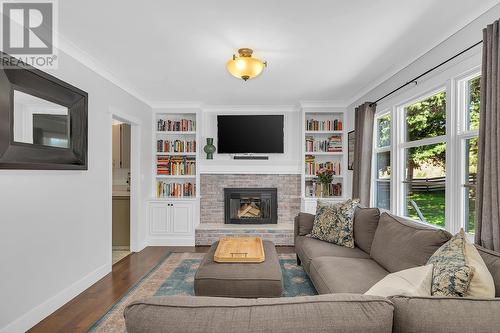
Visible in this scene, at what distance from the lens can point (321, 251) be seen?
9.34 feet

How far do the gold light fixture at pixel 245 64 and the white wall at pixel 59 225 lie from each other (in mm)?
1614

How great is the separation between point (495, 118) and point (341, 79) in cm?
215

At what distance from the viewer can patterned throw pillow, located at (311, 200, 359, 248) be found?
3.09 m

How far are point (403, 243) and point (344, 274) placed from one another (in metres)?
0.52

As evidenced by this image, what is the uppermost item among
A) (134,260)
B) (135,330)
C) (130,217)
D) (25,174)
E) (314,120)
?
(314,120)

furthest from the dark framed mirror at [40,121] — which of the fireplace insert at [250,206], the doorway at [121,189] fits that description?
the fireplace insert at [250,206]

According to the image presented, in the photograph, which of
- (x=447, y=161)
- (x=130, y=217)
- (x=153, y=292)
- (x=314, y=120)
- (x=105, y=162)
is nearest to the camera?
(x=447, y=161)

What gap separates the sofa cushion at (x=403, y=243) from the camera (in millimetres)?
1951

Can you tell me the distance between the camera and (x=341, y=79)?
3775 mm

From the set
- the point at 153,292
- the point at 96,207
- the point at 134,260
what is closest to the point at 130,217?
the point at 134,260

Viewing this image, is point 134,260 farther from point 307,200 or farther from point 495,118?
point 495,118

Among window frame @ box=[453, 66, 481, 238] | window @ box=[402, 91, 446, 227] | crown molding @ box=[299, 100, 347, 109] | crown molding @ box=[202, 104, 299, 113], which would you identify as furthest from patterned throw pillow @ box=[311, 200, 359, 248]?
crown molding @ box=[202, 104, 299, 113]

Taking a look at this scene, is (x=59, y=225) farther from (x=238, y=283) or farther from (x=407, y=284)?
(x=407, y=284)

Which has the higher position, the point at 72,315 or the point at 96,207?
the point at 96,207
